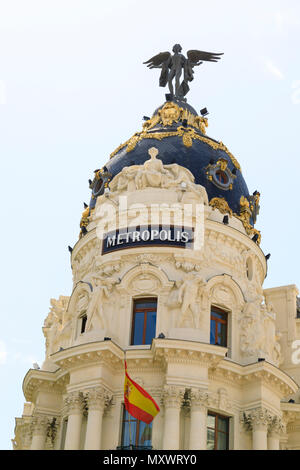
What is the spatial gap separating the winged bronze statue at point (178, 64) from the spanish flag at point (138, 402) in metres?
18.9

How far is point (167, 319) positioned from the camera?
31.2 m

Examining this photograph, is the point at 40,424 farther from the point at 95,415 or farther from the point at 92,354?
the point at 92,354

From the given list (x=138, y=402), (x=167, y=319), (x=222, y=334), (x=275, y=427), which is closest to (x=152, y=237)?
(x=167, y=319)

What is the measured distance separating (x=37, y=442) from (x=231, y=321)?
9.58 m

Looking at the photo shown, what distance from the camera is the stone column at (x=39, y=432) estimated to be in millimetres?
31992

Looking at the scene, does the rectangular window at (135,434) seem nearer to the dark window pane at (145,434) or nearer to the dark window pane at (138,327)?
the dark window pane at (145,434)

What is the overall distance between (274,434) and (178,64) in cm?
2188

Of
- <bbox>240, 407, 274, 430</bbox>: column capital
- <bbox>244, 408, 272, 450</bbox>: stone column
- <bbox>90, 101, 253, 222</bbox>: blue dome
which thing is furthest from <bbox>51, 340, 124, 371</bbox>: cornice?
<bbox>90, 101, 253, 222</bbox>: blue dome

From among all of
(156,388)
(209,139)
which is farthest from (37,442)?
(209,139)

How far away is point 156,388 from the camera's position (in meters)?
29.9

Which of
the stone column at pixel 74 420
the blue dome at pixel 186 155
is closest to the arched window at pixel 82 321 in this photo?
the stone column at pixel 74 420

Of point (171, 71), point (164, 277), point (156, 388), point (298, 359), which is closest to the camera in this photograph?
point (156, 388)

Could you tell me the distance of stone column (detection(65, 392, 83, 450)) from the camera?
29312 mm

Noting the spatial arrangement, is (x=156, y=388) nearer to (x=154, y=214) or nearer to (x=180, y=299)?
(x=180, y=299)
